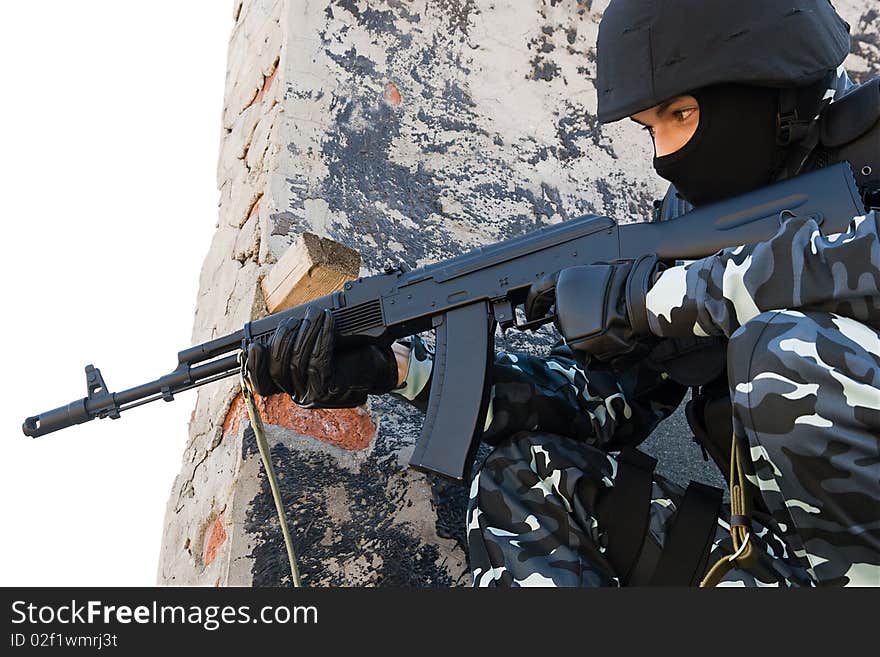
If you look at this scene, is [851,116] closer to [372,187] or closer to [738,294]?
[738,294]

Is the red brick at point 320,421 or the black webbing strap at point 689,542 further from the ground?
the red brick at point 320,421

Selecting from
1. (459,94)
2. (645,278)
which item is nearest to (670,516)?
(645,278)

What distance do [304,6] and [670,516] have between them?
5.00 ft

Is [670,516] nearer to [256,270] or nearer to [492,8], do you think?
[256,270]

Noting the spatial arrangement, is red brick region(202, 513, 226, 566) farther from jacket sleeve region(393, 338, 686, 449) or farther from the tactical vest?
the tactical vest

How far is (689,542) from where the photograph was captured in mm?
1557

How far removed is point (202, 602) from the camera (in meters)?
1.31

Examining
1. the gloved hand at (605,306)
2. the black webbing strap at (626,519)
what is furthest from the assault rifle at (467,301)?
the black webbing strap at (626,519)

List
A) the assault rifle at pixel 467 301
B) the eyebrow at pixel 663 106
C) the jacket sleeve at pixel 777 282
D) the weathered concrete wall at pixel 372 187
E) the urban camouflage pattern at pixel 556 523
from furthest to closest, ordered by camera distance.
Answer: the weathered concrete wall at pixel 372 187
the eyebrow at pixel 663 106
the assault rifle at pixel 467 301
the urban camouflage pattern at pixel 556 523
the jacket sleeve at pixel 777 282

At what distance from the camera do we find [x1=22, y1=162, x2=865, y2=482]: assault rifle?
1645mm

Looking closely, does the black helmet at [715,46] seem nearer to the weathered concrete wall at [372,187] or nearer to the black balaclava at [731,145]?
the black balaclava at [731,145]

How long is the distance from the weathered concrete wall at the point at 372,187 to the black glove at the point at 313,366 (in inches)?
7.1

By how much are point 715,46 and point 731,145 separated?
0.16 meters

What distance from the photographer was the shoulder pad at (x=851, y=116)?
5.54ft
